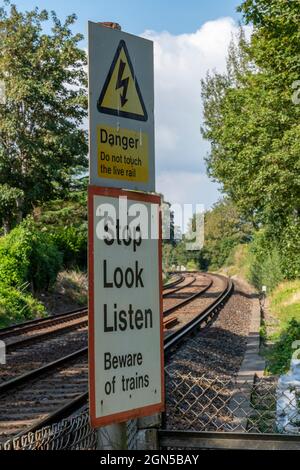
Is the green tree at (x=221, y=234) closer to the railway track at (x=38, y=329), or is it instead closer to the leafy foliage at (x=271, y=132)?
the leafy foliage at (x=271, y=132)

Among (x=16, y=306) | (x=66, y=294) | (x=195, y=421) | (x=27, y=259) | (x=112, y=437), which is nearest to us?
(x=112, y=437)

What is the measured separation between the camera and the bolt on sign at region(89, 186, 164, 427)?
9.79ft

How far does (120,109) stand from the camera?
3270mm

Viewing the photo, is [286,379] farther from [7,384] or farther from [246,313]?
[246,313]

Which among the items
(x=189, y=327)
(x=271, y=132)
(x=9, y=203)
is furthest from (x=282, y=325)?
(x=9, y=203)

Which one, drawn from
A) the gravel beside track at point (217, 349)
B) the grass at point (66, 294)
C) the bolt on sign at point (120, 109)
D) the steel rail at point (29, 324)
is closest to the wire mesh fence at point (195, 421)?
the bolt on sign at point (120, 109)

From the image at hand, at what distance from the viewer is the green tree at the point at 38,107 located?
3084cm

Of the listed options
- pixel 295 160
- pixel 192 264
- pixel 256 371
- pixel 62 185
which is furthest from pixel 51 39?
pixel 192 264

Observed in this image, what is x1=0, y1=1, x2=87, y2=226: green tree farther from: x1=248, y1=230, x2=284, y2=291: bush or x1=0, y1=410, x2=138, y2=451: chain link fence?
x1=0, y1=410, x2=138, y2=451: chain link fence

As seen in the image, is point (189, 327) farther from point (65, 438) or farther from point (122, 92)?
point (122, 92)

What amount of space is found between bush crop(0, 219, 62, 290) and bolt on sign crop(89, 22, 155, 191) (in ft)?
76.5

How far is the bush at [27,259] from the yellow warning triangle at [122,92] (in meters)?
23.3

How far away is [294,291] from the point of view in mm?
30109

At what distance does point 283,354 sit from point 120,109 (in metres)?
11.8
